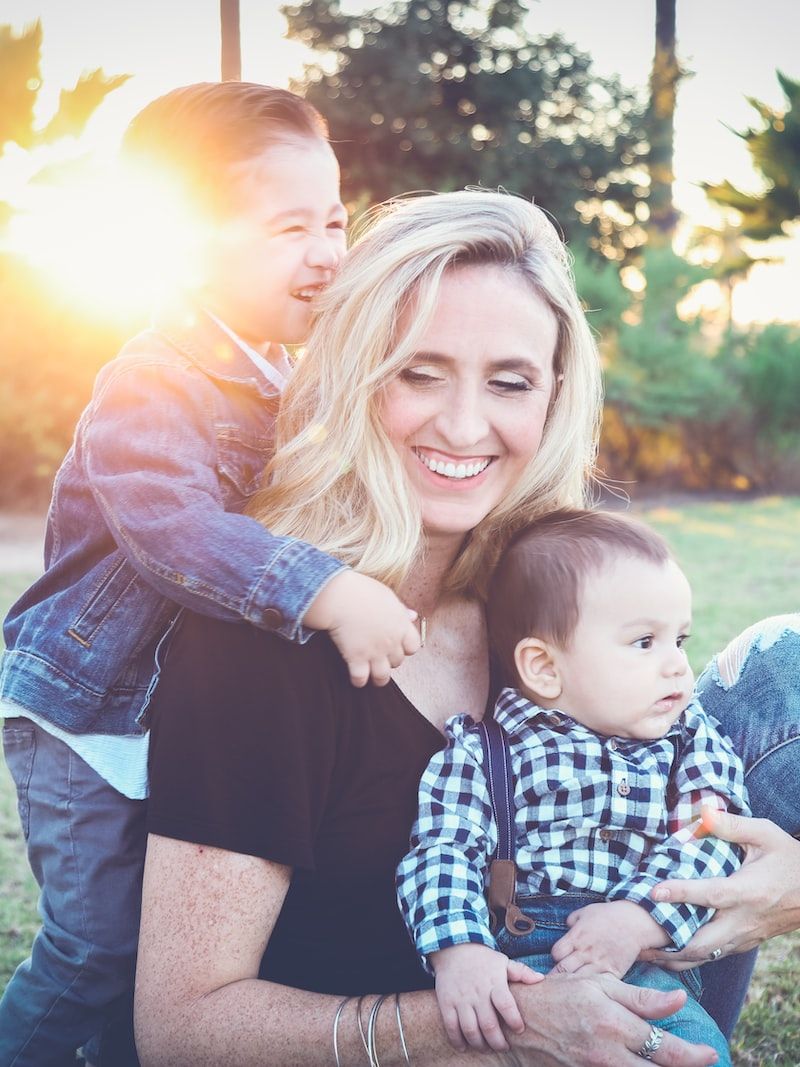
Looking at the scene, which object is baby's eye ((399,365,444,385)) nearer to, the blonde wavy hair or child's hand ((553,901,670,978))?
the blonde wavy hair

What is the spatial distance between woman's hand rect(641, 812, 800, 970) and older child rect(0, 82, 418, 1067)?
2.24 ft

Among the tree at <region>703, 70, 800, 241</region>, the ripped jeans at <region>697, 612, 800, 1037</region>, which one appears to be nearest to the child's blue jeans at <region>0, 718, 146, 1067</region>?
the ripped jeans at <region>697, 612, 800, 1037</region>

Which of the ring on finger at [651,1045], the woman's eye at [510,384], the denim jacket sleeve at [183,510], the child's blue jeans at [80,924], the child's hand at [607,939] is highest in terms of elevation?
the woman's eye at [510,384]

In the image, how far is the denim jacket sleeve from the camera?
184 centimetres

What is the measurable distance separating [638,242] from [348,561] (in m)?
23.2

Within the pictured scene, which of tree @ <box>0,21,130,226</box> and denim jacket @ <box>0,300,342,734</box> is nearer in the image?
denim jacket @ <box>0,300,342,734</box>

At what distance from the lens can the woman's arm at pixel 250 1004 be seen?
65.3 inches

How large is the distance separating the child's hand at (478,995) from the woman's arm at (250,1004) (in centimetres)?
3

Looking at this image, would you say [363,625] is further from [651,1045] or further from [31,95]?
[31,95]

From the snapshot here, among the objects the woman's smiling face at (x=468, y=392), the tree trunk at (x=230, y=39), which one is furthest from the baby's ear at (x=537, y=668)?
the tree trunk at (x=230, y=39)

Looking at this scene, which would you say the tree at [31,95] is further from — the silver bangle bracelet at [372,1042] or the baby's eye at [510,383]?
the silver bangle bracelet at [372,1042]

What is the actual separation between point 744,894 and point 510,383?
106cm

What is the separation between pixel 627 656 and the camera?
2047mm

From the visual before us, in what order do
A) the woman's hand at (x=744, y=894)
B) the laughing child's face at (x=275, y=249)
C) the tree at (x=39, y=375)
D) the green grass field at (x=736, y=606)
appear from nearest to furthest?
→ the woman's hand at (x=744, y=894) < the laughing child's face at (x=275, y=249) < the green grass field at (x=736, y=606) < the tree at (x=39, y=375)
